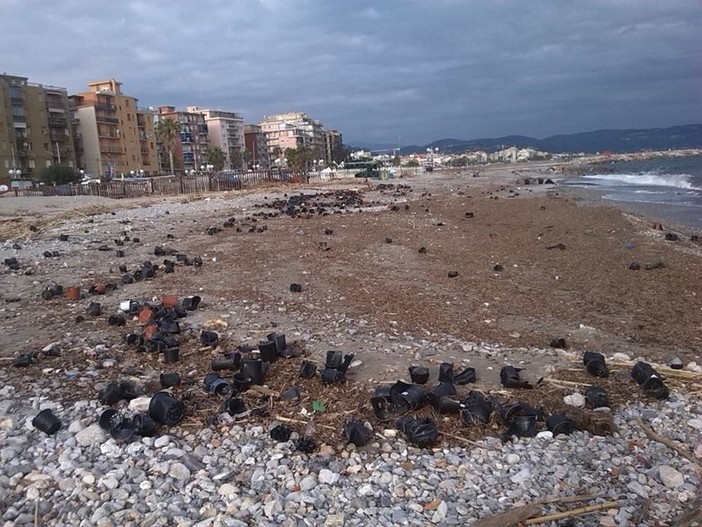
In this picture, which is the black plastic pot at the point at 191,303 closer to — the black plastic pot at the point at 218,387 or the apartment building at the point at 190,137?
the black plastic pot at the point at 218,387

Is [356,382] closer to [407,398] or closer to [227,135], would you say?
[407,398]

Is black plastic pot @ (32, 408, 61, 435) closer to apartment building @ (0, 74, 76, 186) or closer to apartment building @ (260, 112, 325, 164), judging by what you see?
apartment building @ (0, 74, 76, 186)

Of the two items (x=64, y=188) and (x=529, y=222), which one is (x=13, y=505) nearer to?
(x=529, y=222)

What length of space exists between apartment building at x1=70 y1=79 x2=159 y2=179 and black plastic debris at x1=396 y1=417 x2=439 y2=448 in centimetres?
9016

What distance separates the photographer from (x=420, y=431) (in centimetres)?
402

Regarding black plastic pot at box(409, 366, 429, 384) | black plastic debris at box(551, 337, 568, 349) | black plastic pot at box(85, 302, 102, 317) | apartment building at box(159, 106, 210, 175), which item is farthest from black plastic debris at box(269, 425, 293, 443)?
apartment building at box(159, 106, 210, 175)

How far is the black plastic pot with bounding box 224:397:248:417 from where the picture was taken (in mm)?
4477

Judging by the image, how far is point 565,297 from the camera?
849cm

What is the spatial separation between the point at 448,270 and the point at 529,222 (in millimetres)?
9915

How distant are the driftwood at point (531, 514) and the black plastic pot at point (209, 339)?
13.0ft

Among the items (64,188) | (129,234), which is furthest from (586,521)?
(64,188)

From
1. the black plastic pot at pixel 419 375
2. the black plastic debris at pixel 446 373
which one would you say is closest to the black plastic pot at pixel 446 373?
the black plastic debris at pixel 446 373

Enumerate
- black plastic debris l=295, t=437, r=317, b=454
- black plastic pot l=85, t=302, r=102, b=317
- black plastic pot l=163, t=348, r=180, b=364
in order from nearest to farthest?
black plastic debris l=295, t=437, r=317, b=454 < black plastic pot l=163, t=348, r=180, b=364 < black plastic pot l=85, t=302, r=102, b=317

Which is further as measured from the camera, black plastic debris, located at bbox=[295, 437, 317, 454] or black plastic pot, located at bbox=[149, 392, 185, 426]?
black plastic pot, located at bbox=[149, 392, 185, 426]
